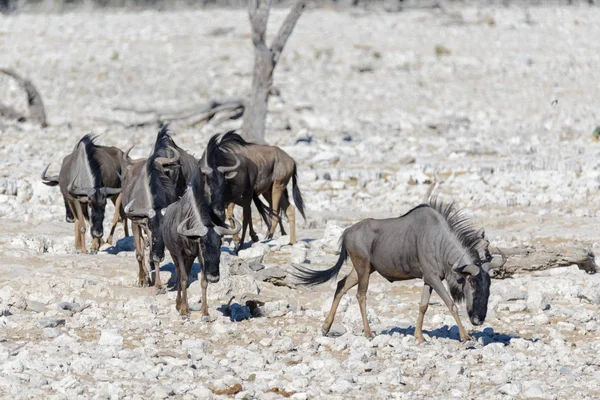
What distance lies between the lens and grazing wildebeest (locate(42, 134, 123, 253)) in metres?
13.8

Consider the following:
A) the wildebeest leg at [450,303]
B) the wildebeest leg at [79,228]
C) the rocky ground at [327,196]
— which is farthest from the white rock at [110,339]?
the wildebeest leg at [79,228]

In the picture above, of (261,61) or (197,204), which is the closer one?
(197,204)

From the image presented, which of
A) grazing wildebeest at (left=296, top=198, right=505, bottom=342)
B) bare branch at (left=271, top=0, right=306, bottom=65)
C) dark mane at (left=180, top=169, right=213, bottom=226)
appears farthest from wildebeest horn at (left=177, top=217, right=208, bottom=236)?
bare branch at (left=271, top=0, right=306, bottom=65)

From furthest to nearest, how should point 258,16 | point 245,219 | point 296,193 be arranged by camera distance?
point 258,16 → point 296,193 → point 245,219

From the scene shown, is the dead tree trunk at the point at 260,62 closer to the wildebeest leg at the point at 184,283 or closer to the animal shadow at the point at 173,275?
the animal shadow at the point at 173,275

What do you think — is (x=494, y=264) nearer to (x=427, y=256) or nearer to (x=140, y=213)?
(x=427, y=256)

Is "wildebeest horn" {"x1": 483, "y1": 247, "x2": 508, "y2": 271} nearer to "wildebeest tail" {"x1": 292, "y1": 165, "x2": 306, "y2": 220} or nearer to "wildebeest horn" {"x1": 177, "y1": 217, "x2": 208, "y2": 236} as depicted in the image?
"wildebeest horn" {"x1": 177, "y1": 217, "x2": 208, "y2": 236}

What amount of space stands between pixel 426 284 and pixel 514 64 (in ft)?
82.7

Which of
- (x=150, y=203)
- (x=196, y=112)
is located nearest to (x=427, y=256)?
(x=150, y=203)

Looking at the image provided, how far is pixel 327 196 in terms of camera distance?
18141mm

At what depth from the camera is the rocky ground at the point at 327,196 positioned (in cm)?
922

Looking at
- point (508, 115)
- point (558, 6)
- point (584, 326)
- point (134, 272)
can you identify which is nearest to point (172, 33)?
point (508, 115)

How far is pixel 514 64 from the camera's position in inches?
1356

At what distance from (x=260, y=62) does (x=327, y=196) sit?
16.2 ft
